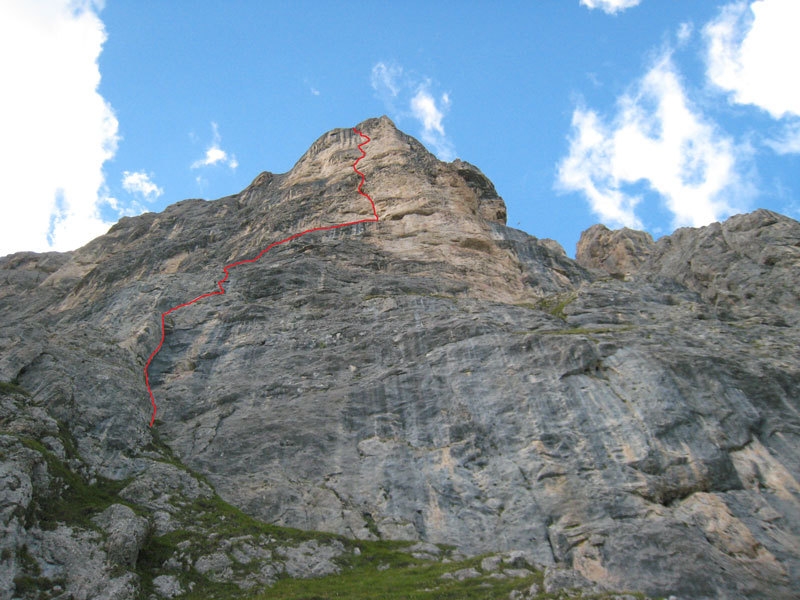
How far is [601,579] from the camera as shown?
24.8 metres

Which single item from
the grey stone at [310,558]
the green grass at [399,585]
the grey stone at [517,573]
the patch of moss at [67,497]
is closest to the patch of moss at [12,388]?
the patch of moss at [67,497]

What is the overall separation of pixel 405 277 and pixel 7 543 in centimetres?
3348

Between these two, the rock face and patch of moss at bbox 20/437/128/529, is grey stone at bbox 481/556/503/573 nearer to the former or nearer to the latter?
patch of moss at bbox 20/437/128/529

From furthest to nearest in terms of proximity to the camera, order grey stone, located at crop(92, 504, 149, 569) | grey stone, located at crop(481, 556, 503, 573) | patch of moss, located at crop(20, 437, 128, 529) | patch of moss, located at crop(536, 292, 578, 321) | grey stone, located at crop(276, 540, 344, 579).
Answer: patch of moss, located at crop(536, 292, 578, 321) → grey stone, located at crop(276, 540, 344, 579) → grey stone, located at crop(481, 556, 503, 573) → patch of moss, located at crop(20, 437, 128, 529) → grey stone, located at crop(92, 504, 149, 569)

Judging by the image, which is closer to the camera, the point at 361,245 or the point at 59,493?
the point at 59,493

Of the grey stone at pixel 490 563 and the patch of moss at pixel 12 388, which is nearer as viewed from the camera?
the grey stone at pixel 490 563

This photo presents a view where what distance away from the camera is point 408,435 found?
33.3 meters

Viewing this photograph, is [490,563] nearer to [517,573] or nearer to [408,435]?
[517,573]

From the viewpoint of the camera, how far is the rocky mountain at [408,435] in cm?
2495

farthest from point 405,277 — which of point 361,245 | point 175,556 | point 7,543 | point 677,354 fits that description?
point 7,543

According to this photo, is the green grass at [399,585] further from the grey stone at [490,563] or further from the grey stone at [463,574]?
the grey stone at [490,563]

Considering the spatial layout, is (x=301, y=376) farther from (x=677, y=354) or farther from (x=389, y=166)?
(x=389, y=166)

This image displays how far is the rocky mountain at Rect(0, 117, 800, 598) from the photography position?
25.0 metres

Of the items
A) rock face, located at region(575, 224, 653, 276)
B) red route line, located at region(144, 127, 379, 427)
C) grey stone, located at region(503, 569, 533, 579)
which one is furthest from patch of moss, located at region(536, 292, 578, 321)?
rock face, located at region(575, 224, 653, 276)
